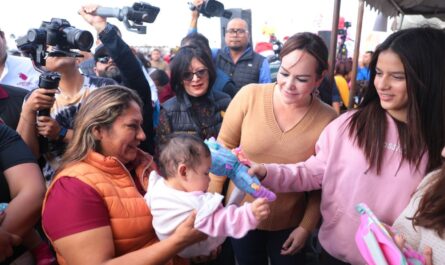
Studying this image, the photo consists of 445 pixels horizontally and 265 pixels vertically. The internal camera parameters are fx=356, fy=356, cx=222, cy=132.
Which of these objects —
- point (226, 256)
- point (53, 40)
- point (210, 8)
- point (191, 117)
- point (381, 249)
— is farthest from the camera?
point (210, 8)

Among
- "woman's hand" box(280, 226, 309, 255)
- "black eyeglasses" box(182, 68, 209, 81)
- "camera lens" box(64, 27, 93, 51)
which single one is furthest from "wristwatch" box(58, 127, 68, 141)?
"woman's hand" box(280, 226, 309, 255)

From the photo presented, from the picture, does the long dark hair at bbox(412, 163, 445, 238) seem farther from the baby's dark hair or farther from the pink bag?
the baby's dark hair

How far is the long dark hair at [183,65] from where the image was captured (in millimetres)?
2703

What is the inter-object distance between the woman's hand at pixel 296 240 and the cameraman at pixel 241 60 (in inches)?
92.0

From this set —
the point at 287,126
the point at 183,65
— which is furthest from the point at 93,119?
the point at 183,65

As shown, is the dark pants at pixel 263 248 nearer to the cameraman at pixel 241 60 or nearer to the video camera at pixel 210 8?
the cameraman at pixel 241 60

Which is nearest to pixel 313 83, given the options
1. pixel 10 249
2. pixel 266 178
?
pixel 266 178

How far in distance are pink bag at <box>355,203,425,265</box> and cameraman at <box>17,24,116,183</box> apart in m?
1.55

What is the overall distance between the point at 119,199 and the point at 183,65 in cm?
147

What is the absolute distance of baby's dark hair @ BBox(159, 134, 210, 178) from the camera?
1.54 meters

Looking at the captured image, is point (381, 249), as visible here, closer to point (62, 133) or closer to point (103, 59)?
point (62, 133)

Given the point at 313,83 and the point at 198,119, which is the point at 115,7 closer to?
the point at 198,119

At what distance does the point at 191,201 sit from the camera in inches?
56.9

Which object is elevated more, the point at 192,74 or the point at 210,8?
the point at 210,8
